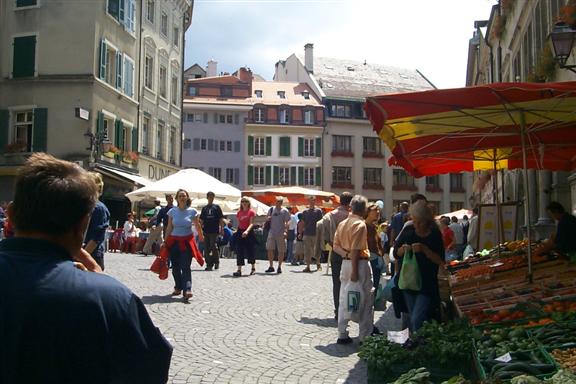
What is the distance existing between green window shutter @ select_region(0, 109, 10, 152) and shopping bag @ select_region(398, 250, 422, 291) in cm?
2498

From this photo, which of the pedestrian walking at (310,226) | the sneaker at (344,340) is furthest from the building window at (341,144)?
the sneaker at (344,340)

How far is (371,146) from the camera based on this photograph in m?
62.4

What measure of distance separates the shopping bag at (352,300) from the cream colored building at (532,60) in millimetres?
6115

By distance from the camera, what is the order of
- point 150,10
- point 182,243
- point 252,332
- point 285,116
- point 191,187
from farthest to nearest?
1. point 285,116
2. point 150,10
3. point 191,187
4. point 182,243
5. point 252,332

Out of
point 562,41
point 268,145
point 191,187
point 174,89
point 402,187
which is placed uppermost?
point 174,89

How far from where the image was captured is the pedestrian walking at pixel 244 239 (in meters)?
14.9

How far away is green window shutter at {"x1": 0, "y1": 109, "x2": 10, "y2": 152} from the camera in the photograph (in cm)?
2786

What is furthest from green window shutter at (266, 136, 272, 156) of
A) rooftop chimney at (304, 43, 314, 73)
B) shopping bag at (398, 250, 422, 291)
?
shopping bag at (398, 250, 422, 291)

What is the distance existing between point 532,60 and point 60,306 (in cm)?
1810

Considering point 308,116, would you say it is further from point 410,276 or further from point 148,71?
point 410,276

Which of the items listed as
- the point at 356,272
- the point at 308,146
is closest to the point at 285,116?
the point at 308,146

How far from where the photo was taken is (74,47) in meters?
28.0

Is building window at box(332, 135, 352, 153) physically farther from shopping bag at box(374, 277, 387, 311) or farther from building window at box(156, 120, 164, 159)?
shopping bag at box(374, 277, 387, 311)

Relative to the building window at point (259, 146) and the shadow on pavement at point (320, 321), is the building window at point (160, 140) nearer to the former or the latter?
the building window at point (259, 146)
